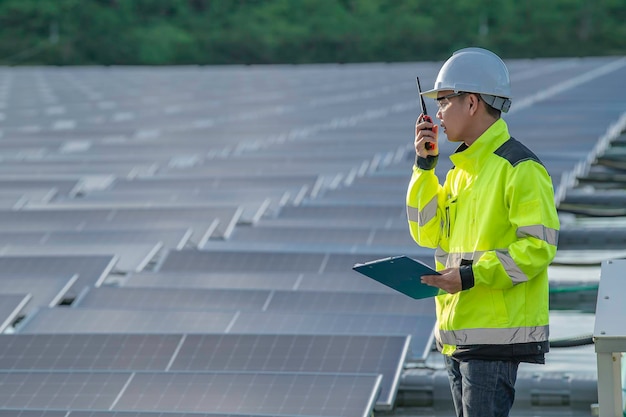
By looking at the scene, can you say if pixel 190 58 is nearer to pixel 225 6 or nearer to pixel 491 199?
pixel 225 6

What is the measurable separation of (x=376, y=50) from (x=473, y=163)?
291ft

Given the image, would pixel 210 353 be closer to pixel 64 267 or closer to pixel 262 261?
pixel 64 267

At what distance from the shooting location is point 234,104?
4038cm

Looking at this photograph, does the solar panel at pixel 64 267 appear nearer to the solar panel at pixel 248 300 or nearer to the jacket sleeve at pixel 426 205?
the solar panel at pixel 248 300

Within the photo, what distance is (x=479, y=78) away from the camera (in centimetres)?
472

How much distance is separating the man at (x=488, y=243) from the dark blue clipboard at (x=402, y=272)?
0.16 feet

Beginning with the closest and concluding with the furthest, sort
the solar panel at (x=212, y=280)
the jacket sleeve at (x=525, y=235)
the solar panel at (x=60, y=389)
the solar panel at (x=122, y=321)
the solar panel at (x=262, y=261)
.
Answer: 1. the jacket sleeve at (x=525, y=235)
2. the solar panel at (x=60, y=389)
3. the solar panel at (x=122, y=321)
4. the solar panel at (x=212, y=280)
5. the solar panel at (x=262, y=261)

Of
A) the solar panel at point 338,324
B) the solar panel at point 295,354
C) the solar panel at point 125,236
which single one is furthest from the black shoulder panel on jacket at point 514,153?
the solar panel at point 125,236

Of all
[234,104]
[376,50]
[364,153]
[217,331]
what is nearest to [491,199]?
[217,331]

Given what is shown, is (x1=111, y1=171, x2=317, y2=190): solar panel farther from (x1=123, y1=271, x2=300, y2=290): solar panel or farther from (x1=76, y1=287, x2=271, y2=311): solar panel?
(x1=76, y1=287, x2=271, y2=311): solar panel

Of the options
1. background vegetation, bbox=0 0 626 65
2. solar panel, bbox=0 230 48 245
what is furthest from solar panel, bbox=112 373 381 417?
background vegetation, bbox=0 0 626 65

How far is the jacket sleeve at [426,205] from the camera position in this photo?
489cm

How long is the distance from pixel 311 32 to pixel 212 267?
277 feet

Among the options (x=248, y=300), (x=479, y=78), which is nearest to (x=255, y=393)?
(x=479, y=78)
